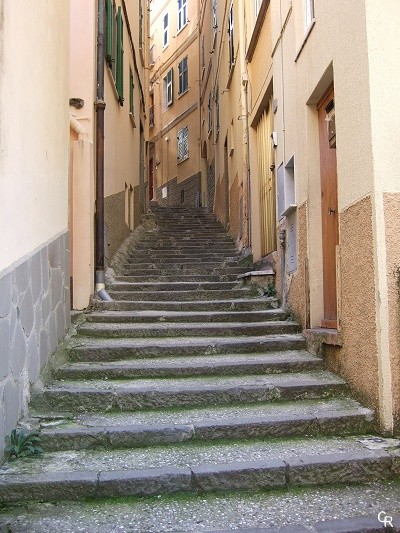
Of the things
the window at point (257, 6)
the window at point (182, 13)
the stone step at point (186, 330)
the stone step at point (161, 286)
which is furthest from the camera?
the window at point (182, 13)

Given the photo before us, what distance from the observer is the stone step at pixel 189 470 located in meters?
3.18

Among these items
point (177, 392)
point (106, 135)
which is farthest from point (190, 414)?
point (106, 135)

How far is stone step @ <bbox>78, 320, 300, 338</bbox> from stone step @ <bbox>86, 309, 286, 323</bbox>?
0.21 metres

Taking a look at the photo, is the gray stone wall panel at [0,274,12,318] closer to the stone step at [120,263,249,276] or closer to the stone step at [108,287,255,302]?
the stone step at [108,287,255,302]

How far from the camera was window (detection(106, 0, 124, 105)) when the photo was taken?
845cm

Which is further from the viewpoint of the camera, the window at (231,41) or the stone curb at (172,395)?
the window at (231,41)

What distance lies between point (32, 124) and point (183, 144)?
61.8 ft

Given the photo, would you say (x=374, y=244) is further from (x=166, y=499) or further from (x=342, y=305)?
(x=166, y=499)

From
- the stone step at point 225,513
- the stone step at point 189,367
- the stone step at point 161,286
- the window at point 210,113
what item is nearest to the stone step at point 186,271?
the stone step at point 161,286

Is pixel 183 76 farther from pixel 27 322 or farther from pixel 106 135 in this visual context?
pixel 27 322

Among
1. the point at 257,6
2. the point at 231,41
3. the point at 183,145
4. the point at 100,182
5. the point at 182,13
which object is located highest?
the point at 182,13

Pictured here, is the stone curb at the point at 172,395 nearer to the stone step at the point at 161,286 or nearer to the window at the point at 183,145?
the stone step at the point at 161,286

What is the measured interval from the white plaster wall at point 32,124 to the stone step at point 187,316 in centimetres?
133

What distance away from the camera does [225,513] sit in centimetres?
304
